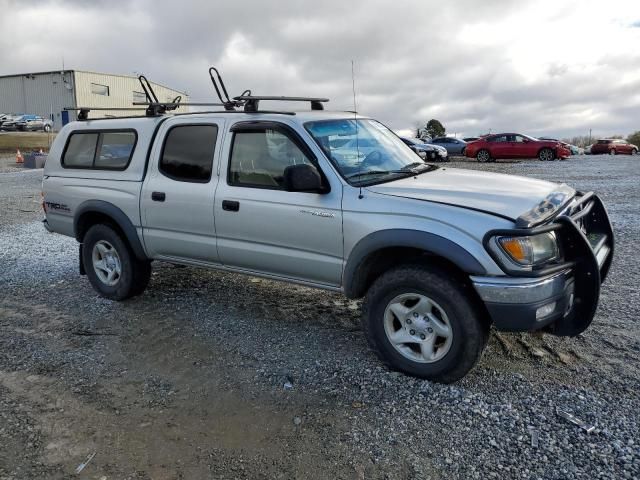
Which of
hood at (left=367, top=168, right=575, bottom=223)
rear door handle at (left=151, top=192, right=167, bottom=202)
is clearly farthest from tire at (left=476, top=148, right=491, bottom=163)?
rear door handle at (left=151, top=192, right=167, bottom=202)

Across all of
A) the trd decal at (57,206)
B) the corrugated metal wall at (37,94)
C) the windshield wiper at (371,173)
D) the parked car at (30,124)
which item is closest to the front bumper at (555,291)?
the windshield wiper at (371,173)

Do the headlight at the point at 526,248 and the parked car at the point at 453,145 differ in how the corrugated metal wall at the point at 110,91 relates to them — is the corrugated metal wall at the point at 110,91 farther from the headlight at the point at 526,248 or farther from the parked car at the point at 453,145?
the headlight at the point at 526,248

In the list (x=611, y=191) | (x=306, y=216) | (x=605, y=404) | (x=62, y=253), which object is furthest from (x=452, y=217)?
(x=611, y=191)

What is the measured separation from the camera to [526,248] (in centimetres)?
346

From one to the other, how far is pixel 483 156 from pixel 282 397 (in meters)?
26.2

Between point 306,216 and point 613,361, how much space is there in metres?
2.54

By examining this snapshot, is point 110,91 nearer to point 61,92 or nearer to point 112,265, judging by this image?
point 61,92

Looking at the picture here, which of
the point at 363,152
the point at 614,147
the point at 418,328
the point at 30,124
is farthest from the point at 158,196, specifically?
the point at 30,124

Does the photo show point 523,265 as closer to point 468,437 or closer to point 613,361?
point 468,437

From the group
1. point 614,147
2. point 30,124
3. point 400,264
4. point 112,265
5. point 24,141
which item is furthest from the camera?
point 30,124

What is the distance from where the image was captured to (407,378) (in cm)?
392

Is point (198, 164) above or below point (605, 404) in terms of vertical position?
above

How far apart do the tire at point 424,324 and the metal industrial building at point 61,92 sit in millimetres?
48477

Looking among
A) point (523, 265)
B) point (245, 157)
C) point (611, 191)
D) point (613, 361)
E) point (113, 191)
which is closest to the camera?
point (523, 265)
